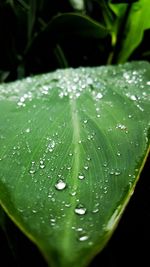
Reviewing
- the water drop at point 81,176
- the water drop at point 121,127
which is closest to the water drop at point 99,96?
the water drop at point 121,127

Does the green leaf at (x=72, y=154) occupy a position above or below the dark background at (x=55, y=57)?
above

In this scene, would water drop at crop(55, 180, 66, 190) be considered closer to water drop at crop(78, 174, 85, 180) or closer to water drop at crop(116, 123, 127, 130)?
water drop at crop(78, 174, 85, 180)

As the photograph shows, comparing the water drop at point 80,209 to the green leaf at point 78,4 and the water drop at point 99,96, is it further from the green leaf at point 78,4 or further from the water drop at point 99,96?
the green leaf at point 78,4

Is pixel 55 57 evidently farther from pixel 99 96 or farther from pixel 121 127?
pixel 121 127

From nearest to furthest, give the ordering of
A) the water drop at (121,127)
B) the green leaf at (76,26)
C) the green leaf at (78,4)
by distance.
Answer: the water drop at (121,127) → the green leaf at (76,26) → the green leaf at (78,4)

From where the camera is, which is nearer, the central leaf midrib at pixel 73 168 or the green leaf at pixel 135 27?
the central leaf midrib at pixel 73 168

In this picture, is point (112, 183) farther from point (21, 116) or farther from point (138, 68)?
point (138, 68)

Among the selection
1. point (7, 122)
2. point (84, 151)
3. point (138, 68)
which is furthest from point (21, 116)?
point (138, 68)

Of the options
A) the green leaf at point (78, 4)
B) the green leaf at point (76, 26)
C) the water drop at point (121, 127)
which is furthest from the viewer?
the green leaf at point (78, 4)
